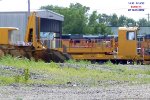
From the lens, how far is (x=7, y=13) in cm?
6494

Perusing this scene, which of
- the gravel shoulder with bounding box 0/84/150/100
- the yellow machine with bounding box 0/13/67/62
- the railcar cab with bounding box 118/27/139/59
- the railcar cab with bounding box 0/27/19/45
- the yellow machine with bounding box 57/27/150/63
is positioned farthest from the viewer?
the railcar cab with bounding box 118/27/139/59

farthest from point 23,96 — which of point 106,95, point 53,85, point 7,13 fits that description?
point 7,13

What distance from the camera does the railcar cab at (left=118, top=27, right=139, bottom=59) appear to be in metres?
45.6

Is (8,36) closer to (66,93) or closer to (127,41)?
(127,41)

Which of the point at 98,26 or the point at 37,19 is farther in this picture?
the point at 98,26

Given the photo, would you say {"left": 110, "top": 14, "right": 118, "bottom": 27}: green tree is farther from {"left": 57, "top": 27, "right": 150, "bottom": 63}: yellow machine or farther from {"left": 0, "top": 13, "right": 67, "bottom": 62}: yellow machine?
{"left": 0, "top": 13, "right": 67, "bottom": 62}: yellow machine

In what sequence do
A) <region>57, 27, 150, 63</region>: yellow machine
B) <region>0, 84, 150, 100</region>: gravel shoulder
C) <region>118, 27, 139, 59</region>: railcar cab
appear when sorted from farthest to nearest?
<region>118, 27, 139, 59</region>: railcar cab
<region>57, 27, 150, 63</region>: yellow machine
<region>0, 84, 150, 100</region>: gravel shoulder

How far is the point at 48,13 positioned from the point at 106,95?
5944 centimetres

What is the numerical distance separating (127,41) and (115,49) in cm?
127

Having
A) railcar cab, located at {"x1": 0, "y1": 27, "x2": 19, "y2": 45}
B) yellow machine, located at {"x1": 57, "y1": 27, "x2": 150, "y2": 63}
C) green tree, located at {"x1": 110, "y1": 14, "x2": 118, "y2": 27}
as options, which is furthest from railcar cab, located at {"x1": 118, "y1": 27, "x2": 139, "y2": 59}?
green tree, located at {"x1": 110, "y1": 14, "x2": 118, "y2": 27}

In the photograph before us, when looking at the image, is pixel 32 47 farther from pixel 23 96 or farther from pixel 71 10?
pixel 71 10

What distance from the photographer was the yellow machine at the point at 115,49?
1785 inches

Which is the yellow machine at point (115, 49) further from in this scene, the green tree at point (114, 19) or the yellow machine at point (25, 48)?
the green tree at point (114, 19)

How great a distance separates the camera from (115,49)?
1818 inches
